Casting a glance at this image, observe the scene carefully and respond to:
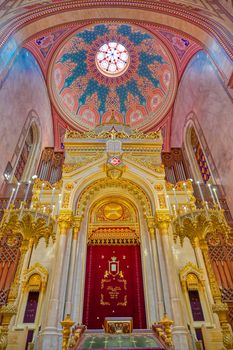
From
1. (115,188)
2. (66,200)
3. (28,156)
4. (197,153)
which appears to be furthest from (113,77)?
(66,200)

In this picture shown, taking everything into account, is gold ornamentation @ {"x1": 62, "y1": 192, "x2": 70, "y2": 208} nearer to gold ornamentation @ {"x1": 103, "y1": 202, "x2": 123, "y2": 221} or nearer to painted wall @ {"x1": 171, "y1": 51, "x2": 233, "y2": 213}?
gold ornamentation @ {"x1": 103, "y1": 202, "x2": 123, "y2": 221}

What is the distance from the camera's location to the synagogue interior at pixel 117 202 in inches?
278

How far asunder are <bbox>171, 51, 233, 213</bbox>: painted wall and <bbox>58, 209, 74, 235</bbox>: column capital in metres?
7.16

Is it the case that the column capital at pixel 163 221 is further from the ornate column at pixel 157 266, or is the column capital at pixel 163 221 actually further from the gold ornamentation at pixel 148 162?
the gold ornamentation at pixel 148 162

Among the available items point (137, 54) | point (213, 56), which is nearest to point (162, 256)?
point (213, 56)

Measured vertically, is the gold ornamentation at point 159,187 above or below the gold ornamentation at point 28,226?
above

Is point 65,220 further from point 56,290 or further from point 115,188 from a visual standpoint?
point 115,188

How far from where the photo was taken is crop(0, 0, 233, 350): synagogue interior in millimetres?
7070

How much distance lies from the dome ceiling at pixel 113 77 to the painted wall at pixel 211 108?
2.75 meters

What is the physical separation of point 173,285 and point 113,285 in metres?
2.22

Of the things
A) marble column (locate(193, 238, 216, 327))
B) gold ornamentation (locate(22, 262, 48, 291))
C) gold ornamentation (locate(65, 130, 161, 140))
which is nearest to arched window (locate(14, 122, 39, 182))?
gold ornamentation (locate(65, 130, 161, 140))

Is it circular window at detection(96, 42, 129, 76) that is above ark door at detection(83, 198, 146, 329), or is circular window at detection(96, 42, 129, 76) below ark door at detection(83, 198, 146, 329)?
above

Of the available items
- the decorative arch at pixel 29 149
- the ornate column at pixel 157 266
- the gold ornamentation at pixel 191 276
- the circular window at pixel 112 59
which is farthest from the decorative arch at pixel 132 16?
the circular window at pixel 112 59

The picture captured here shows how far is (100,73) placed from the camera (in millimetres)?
21047
